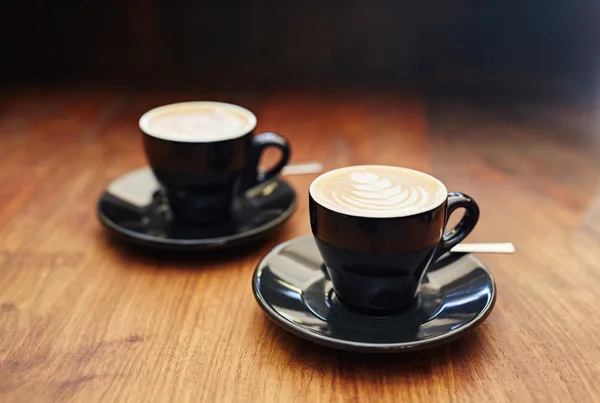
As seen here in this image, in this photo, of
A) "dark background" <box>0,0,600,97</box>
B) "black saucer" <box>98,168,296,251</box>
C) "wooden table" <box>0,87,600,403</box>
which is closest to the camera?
"wooden table" <box>0,87,600,403</box>

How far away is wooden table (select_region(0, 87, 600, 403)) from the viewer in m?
0.54

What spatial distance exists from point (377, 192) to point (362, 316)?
4.2 inches

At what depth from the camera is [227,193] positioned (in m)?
0.81

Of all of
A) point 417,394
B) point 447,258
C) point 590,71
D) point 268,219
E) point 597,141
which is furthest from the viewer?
point 590,71

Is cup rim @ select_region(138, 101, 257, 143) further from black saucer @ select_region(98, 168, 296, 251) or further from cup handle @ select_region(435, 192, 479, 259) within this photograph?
cup handle @ select_region(435, 192, 479, 259)

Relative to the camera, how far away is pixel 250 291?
2.23 ft

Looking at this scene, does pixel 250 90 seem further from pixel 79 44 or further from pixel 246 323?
pixel 246 323

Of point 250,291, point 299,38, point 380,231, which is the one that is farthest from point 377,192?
point 299,38

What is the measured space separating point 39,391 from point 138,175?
0.42 meters

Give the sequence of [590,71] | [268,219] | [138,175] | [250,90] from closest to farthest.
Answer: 1. [268,219]
2. [138,175]
3. [250,90]
4. [590,71]

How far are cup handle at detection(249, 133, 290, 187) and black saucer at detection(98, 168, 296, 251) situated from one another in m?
0.03

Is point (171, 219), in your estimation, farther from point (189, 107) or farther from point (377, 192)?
point (377, 192)

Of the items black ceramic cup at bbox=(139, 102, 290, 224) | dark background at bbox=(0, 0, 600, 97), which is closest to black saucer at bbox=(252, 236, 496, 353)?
black ceramic cup at bbox=(139, 102, 290, 224)

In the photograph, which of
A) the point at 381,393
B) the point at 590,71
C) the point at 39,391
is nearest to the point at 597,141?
the point at 590,71
